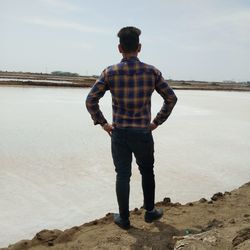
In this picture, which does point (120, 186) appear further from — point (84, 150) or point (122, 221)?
point (84, 150)

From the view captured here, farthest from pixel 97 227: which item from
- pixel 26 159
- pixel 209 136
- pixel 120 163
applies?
pixel 209 136

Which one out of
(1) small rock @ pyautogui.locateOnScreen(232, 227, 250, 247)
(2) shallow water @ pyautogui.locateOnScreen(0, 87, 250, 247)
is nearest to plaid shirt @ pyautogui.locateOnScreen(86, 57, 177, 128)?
(1) small rock @ pyautogui.locateOnScreen(232, 227, 250, 247)

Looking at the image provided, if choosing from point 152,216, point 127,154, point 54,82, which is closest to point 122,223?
A: point 152,216

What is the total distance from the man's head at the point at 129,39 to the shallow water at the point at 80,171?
6.26 ft

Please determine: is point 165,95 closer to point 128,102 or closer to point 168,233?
point 128,102

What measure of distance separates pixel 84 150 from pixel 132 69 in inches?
169

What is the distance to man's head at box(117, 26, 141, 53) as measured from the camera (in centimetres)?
341

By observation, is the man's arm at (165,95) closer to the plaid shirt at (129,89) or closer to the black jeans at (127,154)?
the plaid shirt at (129,89)

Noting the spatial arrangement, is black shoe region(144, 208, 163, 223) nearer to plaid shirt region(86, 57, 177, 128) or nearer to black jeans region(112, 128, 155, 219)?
black jeans region(112, 128, 155, 219)

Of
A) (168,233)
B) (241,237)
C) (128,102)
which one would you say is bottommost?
(168,233)

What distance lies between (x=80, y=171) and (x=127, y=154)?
8.45 ft

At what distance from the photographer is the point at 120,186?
3645mm

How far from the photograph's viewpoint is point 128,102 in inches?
137

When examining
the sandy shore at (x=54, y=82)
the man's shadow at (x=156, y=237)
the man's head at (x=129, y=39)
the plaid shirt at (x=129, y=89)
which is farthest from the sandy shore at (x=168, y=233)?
the sandy shore at (x=54, y=82)
